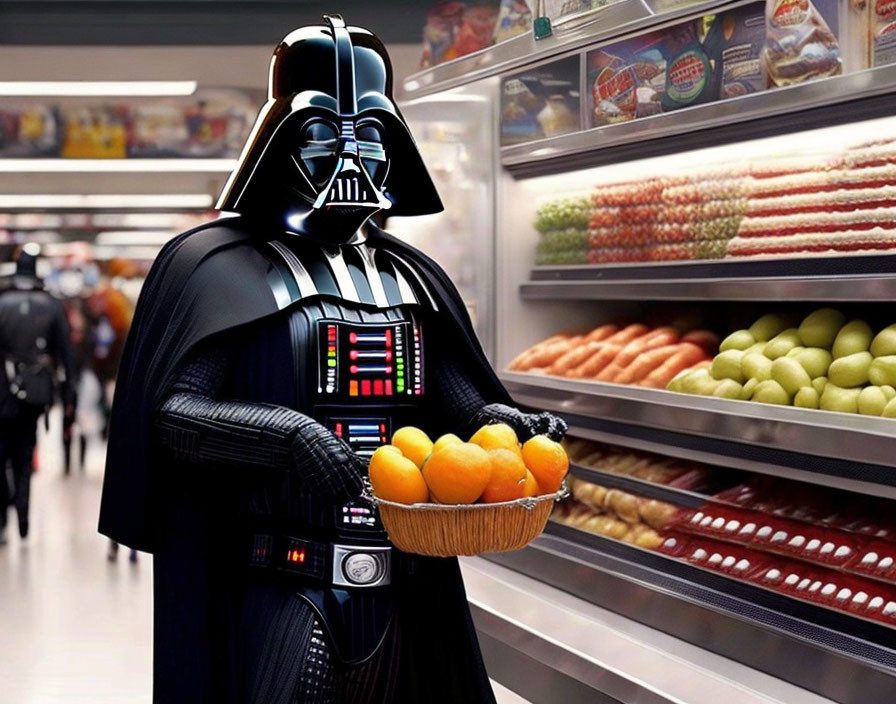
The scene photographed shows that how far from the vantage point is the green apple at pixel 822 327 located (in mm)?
3666

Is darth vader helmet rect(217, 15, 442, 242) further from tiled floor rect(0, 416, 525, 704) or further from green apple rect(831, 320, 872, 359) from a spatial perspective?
tiled floor rect(0, 416, 525, 704)

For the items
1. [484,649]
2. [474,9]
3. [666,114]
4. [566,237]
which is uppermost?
[474,9]

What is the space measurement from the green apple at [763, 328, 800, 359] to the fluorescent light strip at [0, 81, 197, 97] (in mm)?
7595

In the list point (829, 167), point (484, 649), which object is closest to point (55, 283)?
point (484, 649)

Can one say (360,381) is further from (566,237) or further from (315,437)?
(566,237)

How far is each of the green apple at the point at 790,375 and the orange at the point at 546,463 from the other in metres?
1.39

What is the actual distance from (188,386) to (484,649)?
227cm

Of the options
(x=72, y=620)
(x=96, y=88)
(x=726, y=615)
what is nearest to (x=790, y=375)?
(x=726, y=615)

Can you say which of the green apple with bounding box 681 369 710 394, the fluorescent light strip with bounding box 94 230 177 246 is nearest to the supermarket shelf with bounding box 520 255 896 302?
the green apple with bounding box 681 369 710 394

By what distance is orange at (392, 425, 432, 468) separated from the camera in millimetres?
2258

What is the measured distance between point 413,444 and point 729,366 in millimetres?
1769

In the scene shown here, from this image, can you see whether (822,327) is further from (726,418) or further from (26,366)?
(26,366)

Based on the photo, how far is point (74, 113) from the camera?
1102 centimetres

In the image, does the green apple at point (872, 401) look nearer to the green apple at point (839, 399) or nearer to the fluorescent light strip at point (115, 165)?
the green apple at point (839, 399)
